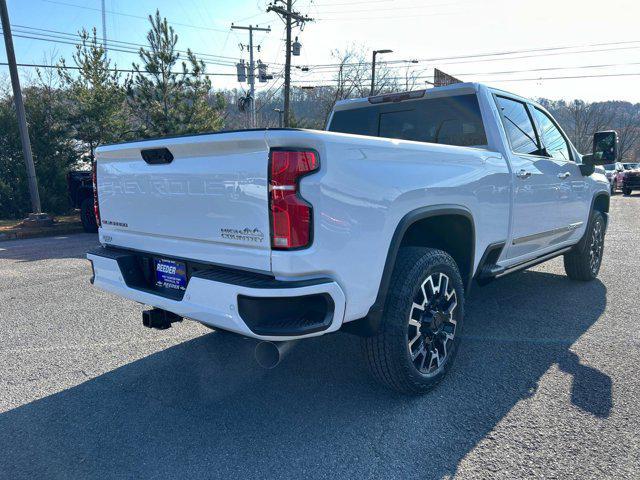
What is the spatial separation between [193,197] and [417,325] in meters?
1.56

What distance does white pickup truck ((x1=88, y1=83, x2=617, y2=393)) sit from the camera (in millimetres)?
2287

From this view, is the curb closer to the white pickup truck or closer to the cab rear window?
the white pickup truck

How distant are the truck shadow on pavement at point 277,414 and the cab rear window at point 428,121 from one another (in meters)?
1.76

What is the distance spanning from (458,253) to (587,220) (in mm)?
3034

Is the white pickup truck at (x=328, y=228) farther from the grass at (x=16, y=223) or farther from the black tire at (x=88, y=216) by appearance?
the grass at (x=16, y=223)

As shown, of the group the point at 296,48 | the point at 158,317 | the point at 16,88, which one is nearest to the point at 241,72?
the point at 296,48

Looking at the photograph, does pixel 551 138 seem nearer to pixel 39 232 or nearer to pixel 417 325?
pixel 417 325

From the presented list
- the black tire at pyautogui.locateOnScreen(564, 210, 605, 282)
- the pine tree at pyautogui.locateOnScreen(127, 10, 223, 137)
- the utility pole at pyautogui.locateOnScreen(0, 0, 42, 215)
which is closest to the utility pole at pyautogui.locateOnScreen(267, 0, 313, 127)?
the pine tree at pyautogui.locateOnScreen(127, 10, 223, 137)

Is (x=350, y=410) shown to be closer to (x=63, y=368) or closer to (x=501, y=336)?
(x=501, y=336)

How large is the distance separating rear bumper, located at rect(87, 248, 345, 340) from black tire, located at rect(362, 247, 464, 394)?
0.49m

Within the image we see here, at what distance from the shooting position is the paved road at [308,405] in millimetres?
2426

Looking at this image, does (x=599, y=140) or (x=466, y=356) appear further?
(x=599, y=140)

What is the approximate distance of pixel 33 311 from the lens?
493cm

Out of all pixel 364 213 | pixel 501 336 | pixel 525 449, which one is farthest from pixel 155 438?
pixel 501 336
